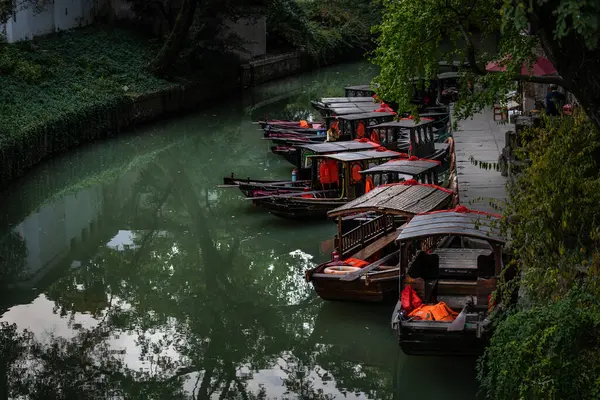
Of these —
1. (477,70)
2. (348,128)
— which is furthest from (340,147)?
(477,70)

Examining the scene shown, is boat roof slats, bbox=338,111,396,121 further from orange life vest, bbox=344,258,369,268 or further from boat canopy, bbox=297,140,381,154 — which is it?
orange life vest, bbox=344,258,369,268

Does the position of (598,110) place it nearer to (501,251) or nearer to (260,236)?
(501,251)

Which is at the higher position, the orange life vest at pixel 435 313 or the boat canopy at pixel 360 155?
the boat canopy at pixel 360 155

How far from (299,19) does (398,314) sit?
126 ft

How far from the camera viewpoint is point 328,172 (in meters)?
22.5

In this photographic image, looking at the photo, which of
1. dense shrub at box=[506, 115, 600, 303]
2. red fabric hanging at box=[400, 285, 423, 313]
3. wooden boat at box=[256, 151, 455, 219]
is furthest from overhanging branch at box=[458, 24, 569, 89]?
wooden boat at box=[256, 151, 455, 219]

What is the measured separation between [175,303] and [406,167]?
5.57m

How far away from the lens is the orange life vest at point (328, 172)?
2255cm

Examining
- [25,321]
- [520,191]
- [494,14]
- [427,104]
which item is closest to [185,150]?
[427,104]

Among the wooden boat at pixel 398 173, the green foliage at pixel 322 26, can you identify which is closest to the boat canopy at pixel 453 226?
the wooden boat at pixel 398 173

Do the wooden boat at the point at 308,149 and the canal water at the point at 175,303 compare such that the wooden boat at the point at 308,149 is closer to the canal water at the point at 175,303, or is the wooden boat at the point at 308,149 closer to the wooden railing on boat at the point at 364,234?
the canal water at the point at 175,303

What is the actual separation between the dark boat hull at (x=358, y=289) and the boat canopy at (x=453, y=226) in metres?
1.30

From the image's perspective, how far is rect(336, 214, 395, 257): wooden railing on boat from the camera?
57.1ft

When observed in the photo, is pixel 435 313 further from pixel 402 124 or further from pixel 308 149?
pixel 402 124
